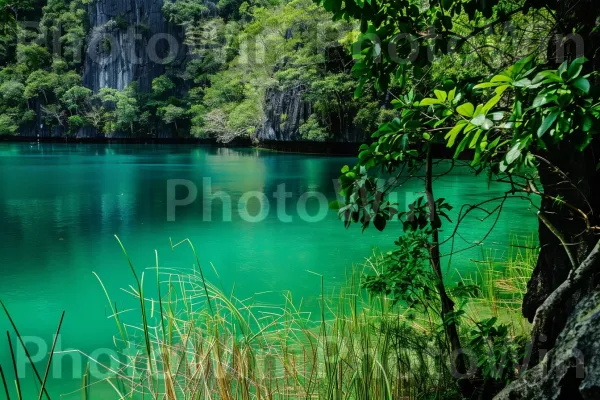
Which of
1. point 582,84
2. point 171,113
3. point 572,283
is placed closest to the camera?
point 582,84

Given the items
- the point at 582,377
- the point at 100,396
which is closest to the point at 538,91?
the point at 582,377

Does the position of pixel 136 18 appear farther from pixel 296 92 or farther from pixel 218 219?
pixel 218 219

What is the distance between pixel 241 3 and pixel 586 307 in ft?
119

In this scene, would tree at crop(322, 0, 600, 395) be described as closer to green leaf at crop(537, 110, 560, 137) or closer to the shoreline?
green leaf at crop(537, 110, 560, 137)

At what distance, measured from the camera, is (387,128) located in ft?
4.75

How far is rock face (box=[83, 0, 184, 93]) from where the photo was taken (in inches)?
1439

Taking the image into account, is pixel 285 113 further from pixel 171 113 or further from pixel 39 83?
pixel 39 83

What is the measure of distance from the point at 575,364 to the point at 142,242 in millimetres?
6305

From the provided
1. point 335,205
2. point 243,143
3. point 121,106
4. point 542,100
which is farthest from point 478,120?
point 121,106

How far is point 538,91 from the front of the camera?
1088 millimetres

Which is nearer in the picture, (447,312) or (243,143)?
(447,312)

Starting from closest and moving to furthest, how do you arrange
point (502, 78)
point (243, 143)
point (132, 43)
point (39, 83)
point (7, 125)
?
point (502, 78)
point (243, 143)
point (7, 125)
point (39, 83)
point (132, 43)

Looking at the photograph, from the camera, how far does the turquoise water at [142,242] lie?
4.37 m

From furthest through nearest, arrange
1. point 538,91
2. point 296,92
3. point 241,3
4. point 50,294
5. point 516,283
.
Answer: point 241,3 → point 296,92 → point 50,294 → point 516,283 → point 538,91
